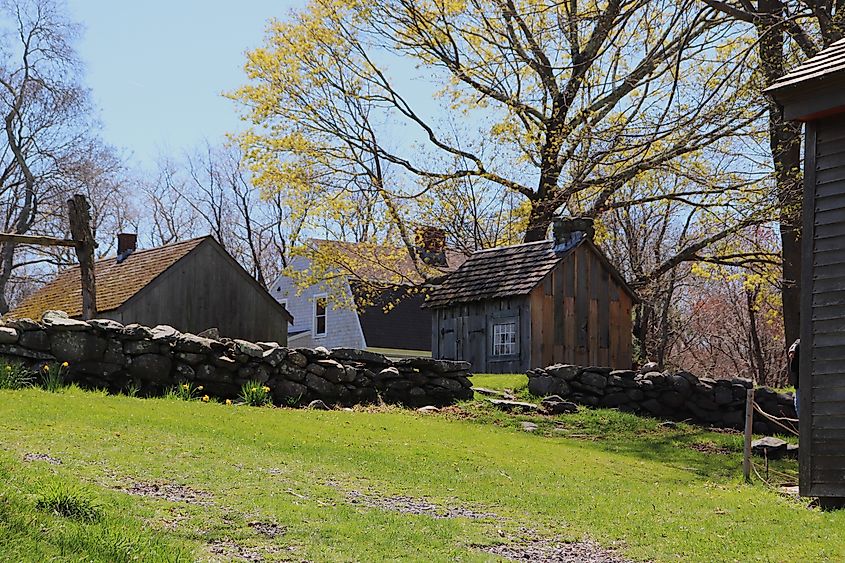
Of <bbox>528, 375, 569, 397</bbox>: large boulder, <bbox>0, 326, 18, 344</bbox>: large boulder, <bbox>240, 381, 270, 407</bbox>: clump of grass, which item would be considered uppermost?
<bbox>0, 326, 18, 344</bbox>: large boulder

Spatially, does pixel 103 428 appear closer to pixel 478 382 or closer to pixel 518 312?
pixel 478 382

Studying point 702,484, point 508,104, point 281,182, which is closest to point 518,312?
point 508,104

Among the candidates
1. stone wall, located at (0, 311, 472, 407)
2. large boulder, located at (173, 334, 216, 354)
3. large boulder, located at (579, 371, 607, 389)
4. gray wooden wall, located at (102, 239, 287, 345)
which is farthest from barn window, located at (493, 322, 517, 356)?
large boulder, located at (173, 334, 216, 354)

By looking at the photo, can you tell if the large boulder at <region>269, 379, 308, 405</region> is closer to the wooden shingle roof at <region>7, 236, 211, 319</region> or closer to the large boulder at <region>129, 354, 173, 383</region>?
the large boulder at <region>129, 354, 173, 383</region>

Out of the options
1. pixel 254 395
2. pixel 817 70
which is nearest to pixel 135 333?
pixel 254 395

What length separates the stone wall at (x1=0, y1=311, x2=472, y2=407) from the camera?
14078 mm

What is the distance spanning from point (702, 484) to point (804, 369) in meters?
2.00

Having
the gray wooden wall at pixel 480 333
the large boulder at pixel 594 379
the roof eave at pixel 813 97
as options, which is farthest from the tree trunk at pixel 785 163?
the roof eave at pixel 813 97

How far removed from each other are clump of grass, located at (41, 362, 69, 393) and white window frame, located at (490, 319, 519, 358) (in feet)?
34.1

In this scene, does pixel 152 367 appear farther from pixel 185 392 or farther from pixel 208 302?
pixel 208 302

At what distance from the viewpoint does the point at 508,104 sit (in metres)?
23.5

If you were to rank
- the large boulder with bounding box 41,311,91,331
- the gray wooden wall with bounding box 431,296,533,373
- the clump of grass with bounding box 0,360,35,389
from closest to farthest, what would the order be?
the clump of grass with bounding box 0,360,35,389, the large boulder with bounding box 41,311,91,331, the gray wooden wall with bounding box 431,296,533,373

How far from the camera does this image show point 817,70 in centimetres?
1002

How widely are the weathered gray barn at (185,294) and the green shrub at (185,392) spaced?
413 inches
